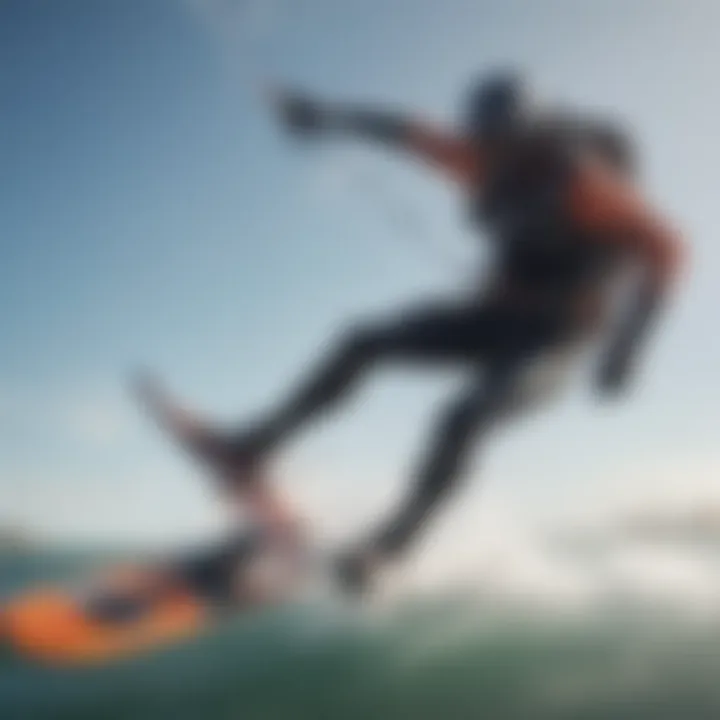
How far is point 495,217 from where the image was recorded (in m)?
3.05

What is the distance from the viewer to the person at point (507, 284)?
9.45ft

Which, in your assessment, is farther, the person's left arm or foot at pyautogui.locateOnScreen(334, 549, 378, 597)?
foot at pyautogui.locateOnScreen(334, 549, 378, 597)

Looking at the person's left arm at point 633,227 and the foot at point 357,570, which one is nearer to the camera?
the person's left arm at point 633,227

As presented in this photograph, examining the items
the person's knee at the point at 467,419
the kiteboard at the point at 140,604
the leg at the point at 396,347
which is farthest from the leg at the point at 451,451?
the kiteboard at the point at 140,604

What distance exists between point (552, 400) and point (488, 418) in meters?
0.28

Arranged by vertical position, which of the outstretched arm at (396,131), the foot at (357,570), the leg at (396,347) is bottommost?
the foot at (357,570)

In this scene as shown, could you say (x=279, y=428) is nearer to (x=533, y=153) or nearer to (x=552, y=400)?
(x=552, y=400)

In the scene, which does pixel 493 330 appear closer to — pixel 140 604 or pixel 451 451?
pixel 451 451

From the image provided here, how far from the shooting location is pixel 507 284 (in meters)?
3.03

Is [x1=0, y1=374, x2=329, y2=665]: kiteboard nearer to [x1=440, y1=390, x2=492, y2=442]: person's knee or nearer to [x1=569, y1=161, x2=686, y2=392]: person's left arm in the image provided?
[x1=440, y1=390, x2=492, y2=442]: person's knee

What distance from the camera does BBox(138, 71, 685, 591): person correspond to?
2879 millimetres

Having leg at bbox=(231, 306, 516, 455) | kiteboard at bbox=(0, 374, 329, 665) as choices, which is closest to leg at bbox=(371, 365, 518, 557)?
leg at bbox=(231, 306, 516, 455)

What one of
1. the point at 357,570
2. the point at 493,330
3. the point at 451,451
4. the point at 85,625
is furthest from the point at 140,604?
the point at 493,330

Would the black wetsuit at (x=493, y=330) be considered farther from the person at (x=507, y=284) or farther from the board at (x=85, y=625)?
the board at (x=85, y=625)
